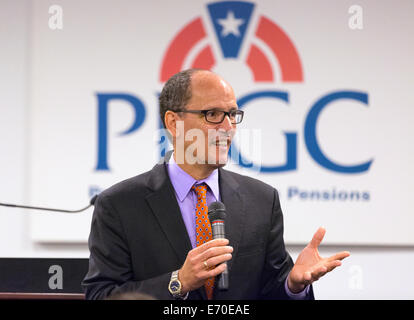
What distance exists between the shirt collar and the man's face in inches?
2.6

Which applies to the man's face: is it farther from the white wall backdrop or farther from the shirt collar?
the white wall backdrop

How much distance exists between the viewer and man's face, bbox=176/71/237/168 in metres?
1.91

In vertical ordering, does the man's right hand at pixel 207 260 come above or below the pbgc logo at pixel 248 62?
below

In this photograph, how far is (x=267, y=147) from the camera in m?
3.91

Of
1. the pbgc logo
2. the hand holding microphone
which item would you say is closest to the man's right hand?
the hand holding microphone

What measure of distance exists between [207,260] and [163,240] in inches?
12.8

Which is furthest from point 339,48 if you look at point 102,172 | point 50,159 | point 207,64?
point 50,159

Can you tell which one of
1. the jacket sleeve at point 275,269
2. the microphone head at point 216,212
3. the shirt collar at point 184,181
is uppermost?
the shirt collar at point 184,181

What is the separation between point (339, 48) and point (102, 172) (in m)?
1.77

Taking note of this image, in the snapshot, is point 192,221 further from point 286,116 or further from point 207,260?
point 286,116

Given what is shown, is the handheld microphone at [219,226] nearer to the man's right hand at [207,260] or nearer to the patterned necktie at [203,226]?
the man's right hand at [207,260]

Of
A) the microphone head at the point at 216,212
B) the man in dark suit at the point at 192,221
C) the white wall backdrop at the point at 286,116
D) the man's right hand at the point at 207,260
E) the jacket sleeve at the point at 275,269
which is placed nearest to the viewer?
the man's right hand at the point at 207,260

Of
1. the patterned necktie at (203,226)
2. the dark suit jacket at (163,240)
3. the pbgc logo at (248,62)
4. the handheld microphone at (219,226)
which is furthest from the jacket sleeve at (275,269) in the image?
the pbgc logo at (248,62)

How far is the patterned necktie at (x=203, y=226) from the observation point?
1.86m
